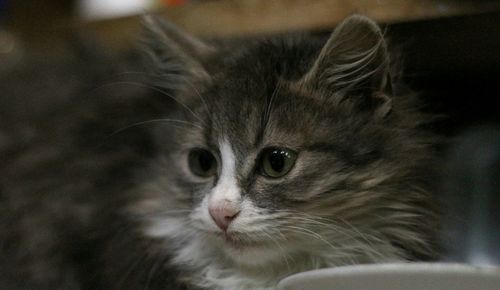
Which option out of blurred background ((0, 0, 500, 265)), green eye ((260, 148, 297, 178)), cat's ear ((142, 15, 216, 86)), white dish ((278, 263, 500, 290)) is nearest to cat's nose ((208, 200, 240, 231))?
green eye ((260, 148, 297, 178))

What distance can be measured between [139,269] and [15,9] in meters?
A: 1.42

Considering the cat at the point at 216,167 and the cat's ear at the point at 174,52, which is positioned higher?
the cat's ear at the point at 174,52

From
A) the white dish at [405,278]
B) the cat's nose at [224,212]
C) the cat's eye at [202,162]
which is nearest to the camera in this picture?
the white dish at [405,278]

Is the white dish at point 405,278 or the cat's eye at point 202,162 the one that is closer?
the white dish at point 405,278

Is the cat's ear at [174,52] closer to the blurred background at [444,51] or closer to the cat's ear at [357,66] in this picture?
the blurred background at [444,51]

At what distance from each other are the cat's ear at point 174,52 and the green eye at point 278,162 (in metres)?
0.30

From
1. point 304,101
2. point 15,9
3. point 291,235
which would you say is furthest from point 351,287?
point 15,9

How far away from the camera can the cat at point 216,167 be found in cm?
118

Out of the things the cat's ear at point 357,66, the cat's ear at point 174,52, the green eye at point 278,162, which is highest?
the cat's ear at point 174,52

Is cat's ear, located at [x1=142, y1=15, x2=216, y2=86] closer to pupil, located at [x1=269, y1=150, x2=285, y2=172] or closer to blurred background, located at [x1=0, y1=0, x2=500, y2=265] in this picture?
blurred background, located at [x1=0, y1=0, x2=500, y2=265]

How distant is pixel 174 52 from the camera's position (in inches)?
56.9

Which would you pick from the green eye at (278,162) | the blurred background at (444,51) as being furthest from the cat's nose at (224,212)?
the blurred background at (444,51)

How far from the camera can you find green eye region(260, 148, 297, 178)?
1.19 m

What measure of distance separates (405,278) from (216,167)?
21.5 inches
